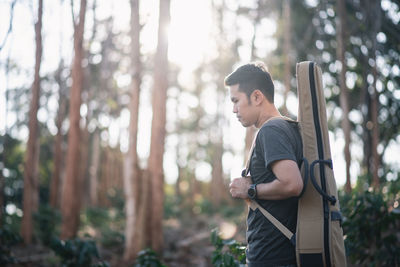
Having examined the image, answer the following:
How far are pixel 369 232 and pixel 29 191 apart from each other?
10.3m

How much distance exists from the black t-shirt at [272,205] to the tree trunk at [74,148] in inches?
332

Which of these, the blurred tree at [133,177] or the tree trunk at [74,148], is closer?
the tree trunk at [74,148]

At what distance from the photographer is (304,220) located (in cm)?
211

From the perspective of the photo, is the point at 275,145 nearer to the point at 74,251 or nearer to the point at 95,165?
the point at 74,251

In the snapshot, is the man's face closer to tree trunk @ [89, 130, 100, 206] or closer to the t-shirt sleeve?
the t-shirt sleeve

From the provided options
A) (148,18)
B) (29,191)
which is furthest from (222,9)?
(29,191)

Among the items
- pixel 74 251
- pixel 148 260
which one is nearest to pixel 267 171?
pixel 148 260

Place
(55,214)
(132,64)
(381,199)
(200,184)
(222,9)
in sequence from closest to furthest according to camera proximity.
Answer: (381,199) → (132,64) → (55,214) → (222,9) → (200,184)

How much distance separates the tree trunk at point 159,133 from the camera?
34.6 feet

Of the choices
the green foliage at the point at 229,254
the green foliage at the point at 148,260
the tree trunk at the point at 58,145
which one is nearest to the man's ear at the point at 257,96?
the green foliage at the point at 229,254

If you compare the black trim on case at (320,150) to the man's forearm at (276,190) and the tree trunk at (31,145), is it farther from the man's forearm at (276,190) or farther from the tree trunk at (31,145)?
the tree trunk at (31,145)

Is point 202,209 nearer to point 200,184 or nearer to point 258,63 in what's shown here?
point 200,184

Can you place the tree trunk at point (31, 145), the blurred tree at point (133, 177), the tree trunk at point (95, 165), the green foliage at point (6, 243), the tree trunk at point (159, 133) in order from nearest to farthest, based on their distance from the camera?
the green foliage at point (6, 243)
the blurred tree at point (133, 177)
the tree trunk at point (159, 133)
the tree trunk at point (31, 145)
the tree trunk at point (95, 165)

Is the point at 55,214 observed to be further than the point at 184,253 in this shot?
Yes
